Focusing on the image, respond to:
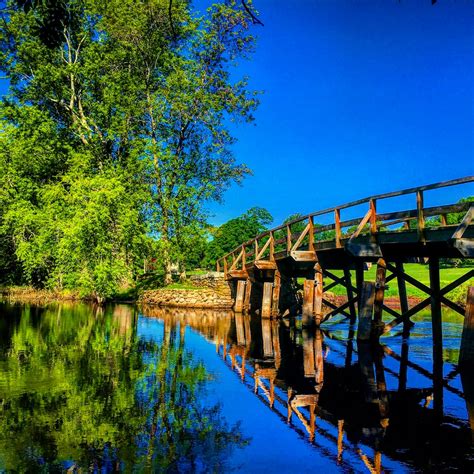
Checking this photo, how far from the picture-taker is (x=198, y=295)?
32938mm

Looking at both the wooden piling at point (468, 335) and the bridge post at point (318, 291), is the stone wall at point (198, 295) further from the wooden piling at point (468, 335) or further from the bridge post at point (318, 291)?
the wooden piling at point (468, 335)

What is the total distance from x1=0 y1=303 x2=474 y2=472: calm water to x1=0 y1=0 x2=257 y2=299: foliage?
2075 cm

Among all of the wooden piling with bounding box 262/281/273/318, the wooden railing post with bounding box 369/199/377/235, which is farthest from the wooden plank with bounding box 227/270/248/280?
the wooden railing post with bounding box 369/199/377/235

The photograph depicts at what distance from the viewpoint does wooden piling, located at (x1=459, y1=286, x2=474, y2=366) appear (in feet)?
36.0

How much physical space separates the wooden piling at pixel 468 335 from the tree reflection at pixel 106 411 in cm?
583

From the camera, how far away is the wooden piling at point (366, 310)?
48.7ft

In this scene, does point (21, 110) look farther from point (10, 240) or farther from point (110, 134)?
point (10, 240)

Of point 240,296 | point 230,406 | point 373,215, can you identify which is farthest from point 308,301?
point 230,406

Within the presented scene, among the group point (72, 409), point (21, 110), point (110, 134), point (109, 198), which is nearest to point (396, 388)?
point (72, 409)

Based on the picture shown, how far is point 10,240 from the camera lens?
126 feet

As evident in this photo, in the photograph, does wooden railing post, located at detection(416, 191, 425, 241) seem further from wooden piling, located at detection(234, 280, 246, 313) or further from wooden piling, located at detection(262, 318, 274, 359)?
wooden piling, located at detection(234, 280, 246, 313)

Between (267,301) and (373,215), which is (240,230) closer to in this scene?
(267,301)

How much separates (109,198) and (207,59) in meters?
14.8

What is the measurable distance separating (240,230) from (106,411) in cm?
6949
